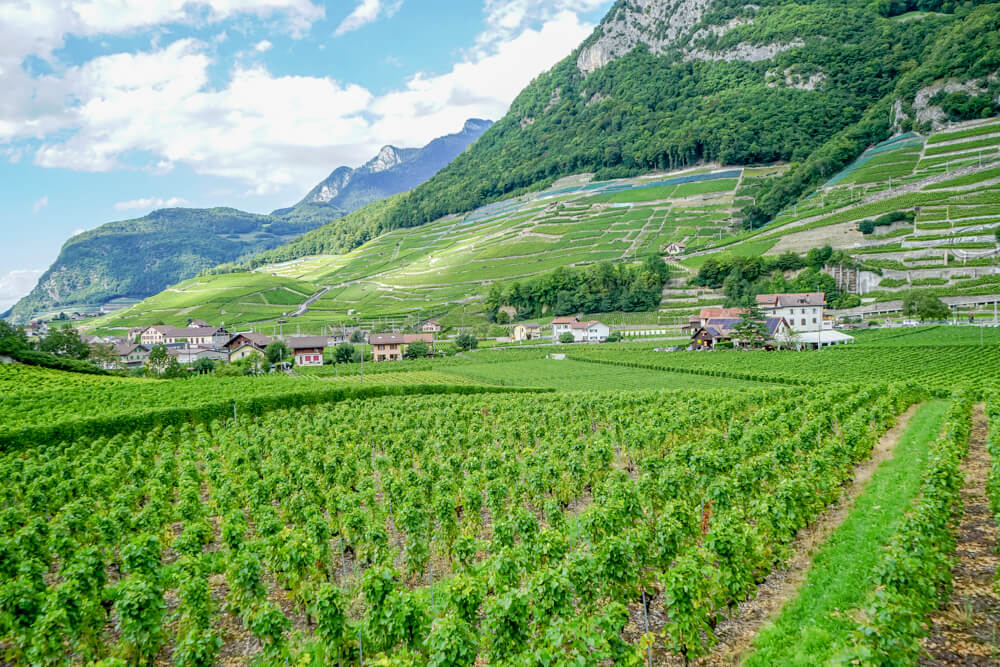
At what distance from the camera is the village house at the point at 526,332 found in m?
117

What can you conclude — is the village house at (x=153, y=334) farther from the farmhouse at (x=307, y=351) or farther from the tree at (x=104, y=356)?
the farmhouse at (x=307, y=351)

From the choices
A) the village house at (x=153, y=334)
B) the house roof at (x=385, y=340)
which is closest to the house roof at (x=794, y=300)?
the house roof at (x=385, y=340)

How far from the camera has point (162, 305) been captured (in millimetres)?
181875

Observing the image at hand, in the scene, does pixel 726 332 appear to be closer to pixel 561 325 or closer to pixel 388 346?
pixel 561 325

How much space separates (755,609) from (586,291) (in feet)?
388

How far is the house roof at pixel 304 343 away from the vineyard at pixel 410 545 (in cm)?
6834

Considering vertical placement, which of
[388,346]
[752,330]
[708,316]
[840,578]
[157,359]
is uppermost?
→ [157,359]

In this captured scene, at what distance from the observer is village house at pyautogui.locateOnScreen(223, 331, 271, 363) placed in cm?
9931

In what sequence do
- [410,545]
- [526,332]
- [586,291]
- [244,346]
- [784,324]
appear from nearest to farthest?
[410,545] < [784,324] < [244,346] < [526,332] < [586,291]

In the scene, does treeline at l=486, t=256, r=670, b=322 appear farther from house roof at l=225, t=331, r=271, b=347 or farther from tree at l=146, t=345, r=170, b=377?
tree at l=146, t=345, r=170, b=377

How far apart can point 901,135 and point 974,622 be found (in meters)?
195

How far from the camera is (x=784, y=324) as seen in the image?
86.0 meters

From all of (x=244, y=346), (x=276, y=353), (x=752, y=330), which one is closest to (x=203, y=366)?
(x=276, y=353)

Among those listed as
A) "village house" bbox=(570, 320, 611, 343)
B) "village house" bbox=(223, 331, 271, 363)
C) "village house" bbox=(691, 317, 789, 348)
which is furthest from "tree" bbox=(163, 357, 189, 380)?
"village house" bbox=(691, 317, 789, 348)
